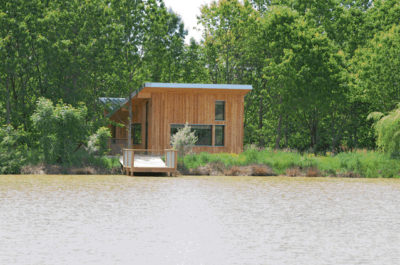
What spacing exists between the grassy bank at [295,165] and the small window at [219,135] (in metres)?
4.62

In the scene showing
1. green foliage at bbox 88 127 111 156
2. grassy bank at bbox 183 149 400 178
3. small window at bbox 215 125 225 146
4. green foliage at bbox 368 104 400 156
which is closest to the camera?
grassy bank at bbox 183 149 400 178

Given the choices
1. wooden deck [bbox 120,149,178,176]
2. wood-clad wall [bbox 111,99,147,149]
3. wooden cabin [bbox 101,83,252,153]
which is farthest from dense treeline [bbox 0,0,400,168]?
wooden deck [bbox 120,149,178,176]

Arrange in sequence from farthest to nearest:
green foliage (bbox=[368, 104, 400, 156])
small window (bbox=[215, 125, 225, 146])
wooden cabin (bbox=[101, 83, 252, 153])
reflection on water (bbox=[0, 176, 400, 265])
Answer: small window (bbox=[215, 125, 225, 146]), wooden cabin (bbox=[101, 83, 252, 153]), green foliage (bbox=[368, 104, 400, 156]), reflection on water (bbox=[0, 176, 400, 265])

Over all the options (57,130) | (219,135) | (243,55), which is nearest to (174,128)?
(219,135)

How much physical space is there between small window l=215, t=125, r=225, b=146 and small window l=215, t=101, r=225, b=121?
0.56 metres

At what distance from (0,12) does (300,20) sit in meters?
23.2

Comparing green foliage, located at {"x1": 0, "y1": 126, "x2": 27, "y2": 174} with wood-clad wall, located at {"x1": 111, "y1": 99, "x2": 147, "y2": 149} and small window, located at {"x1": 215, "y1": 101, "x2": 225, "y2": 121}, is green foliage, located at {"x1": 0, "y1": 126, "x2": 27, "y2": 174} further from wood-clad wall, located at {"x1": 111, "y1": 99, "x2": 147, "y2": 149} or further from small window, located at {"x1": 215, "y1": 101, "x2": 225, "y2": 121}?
small window, located at {"x1": 215, "y1": 101, "x2": 225, "y2": 121}

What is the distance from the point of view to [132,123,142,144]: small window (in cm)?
4128

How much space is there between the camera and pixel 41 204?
50.2ft

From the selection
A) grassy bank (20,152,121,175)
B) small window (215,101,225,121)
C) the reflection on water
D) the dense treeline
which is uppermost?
the dense treeline

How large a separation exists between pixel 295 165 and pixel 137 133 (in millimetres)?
16339

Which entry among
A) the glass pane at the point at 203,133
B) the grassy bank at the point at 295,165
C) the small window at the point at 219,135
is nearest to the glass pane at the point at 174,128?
the glass pane at the point at 203,133

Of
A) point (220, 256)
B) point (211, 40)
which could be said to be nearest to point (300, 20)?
point (211, 40)

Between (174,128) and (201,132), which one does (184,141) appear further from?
(201,132)
